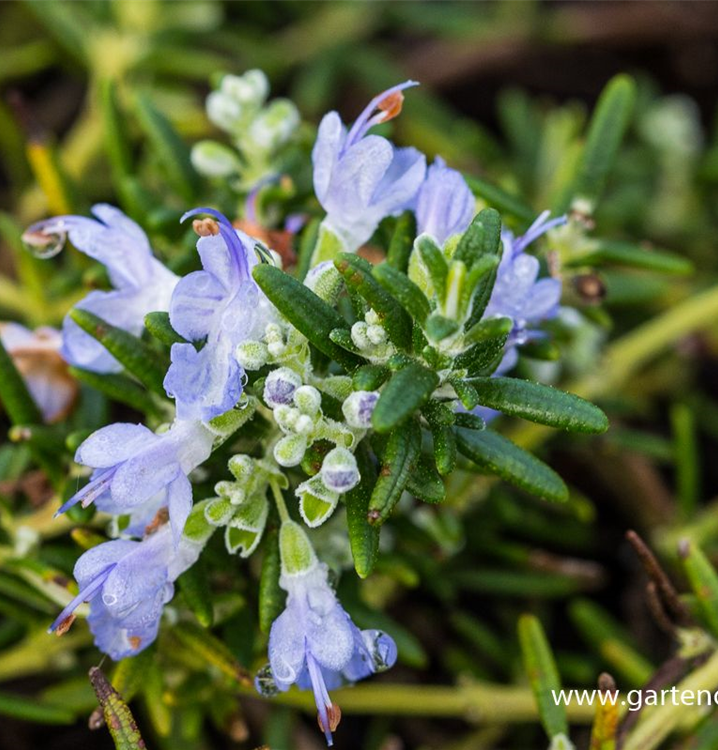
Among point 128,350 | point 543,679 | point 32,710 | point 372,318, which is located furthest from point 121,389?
point 543,679

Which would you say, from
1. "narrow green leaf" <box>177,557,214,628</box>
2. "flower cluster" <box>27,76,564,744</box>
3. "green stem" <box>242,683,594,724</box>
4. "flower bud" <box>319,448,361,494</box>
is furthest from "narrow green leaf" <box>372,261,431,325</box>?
"green stem" <box>242,683,594,724</box>

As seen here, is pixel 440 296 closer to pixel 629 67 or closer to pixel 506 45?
pixel 506 45

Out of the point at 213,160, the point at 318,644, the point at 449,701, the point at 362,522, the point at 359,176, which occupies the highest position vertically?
the point at 359,176

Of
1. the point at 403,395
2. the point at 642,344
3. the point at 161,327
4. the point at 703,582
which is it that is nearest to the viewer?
the point at 403,395

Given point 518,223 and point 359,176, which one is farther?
point 518,223

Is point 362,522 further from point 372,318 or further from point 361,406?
point 372,318

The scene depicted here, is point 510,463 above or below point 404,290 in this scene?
below
